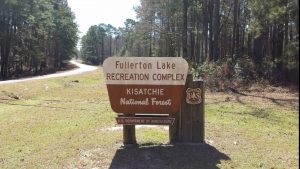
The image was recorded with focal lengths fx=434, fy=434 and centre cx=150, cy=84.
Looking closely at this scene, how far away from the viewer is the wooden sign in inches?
332

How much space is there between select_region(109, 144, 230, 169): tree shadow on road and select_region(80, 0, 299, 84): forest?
Result: 7.31 feet

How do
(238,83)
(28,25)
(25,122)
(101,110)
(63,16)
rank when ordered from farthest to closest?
(63,16) → (28,25) → (238,83) → (101,110) → (25,122)

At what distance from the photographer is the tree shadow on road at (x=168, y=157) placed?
7.46 meters

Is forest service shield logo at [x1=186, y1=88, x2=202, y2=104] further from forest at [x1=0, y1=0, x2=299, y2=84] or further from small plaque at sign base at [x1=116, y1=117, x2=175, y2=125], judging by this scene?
forest at [x1=0, y1=0, x2=299, y2=84]

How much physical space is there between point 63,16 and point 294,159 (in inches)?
2557

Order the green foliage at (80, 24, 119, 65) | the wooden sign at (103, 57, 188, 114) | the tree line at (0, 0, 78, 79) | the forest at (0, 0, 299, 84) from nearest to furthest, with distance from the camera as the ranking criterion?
the wooden sign at (103, 57, 188, 114) < the forest at (0, 0, 299, 84) < the tree line at (0, 0, 78, 79) < the green foliage at (80, 24, 119, 65)

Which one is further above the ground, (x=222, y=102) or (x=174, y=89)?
(x=174, y=89)

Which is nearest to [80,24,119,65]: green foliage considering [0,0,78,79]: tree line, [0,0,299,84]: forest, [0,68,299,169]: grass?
[0,0,299,84]: forest

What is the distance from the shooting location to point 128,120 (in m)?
8.54

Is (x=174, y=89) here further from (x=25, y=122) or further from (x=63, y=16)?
(x=63, y=16)

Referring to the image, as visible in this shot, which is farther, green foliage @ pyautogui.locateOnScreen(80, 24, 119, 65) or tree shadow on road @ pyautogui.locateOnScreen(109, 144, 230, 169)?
green foliage @ pyautogui.locateOnScreen(80, 24, 119, 65)

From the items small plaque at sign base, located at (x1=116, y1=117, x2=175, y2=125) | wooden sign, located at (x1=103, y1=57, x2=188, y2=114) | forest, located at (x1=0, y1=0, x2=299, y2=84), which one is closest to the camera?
wooden sign, located at (x1=103, y1=57, x2=188, y2=114)

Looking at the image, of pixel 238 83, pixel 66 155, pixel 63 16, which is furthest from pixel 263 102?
pixel 63 16

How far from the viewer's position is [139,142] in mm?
8961
